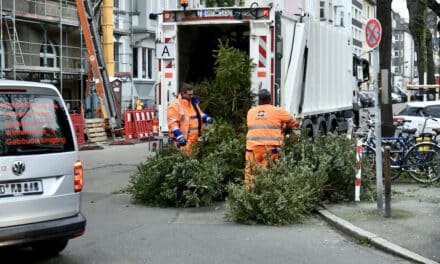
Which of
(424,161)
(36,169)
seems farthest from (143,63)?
(36,169)

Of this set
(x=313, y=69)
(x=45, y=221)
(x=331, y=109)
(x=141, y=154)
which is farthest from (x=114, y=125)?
(x=45, y=221)

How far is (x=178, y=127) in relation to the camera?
36.4 feet

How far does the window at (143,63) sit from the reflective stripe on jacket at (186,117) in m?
24.3

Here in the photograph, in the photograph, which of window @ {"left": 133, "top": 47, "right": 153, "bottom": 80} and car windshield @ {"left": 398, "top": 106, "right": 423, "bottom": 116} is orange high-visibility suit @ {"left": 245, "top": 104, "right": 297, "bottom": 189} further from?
window @ {"left": 133, "top": 47, "right": 153, "bottom": 80}

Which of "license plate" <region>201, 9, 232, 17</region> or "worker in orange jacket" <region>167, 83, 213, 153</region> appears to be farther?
"license plate" <region>201, 9, 232, 17</region>

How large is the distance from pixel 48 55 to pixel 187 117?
18.0 metres

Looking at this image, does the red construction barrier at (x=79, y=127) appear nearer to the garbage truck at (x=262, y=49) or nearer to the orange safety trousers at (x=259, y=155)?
the garbage truck at (x=262, y=49)

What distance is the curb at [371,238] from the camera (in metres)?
6.85

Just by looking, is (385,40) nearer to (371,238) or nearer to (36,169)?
(371,238)

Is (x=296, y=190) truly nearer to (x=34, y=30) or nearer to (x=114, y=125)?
(x=114, y=125)

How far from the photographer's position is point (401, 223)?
838 centimetres

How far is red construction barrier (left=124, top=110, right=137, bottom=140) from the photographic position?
75.2 feet

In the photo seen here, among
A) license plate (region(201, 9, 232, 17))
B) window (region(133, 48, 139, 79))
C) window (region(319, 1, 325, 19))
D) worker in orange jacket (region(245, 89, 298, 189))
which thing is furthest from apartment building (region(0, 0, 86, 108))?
window (region(319, 1, 325, 19))

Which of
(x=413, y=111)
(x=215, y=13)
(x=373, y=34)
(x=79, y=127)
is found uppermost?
(x=215, y=13)
